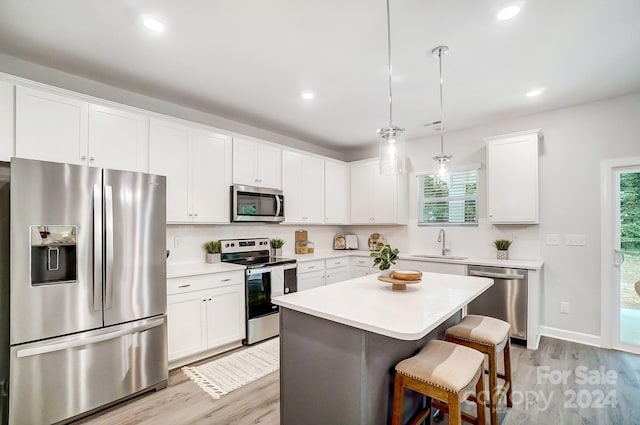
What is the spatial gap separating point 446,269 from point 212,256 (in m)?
2.97

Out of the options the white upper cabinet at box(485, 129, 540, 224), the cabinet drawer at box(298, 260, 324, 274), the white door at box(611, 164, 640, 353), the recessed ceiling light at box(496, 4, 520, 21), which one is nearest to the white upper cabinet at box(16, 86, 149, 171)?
the cabinet drawer at box(298, 260, 324, 274)

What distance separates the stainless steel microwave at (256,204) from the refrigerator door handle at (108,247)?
1.40m

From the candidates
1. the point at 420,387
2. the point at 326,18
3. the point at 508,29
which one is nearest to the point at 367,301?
the point at 420,387

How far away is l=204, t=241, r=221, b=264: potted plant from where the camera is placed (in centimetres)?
361

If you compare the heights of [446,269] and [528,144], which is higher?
[528,144]

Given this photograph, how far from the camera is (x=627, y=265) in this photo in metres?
3.32

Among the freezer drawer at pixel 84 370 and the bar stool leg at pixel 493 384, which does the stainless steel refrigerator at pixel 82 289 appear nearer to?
the freezer drawer at pixel 84 370

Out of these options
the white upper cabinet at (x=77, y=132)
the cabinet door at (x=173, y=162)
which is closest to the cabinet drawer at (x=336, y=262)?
the cabinet door at (x=173, y=162)

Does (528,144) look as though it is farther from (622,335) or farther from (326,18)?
(326,18)

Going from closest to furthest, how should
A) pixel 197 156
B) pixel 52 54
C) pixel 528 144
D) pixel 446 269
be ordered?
1. pixel 52 54
2. pixel 197 156
3. pixel 528 144
4. pixel 446 269

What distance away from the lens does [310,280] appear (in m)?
4.23

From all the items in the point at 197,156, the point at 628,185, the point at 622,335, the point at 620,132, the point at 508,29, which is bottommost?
the point at 622,335

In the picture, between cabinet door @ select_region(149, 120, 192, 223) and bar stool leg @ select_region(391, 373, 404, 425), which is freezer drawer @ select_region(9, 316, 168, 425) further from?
bar stool leg @ select_region(391, 373, 404, 425)

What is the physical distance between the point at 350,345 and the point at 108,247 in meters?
1.94
